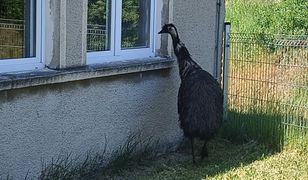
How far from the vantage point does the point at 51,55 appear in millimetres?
5977

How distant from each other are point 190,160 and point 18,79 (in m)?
3.01

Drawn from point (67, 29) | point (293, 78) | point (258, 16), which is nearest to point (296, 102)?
point (293, 78)

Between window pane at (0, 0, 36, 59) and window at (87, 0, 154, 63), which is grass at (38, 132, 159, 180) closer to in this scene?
window at (87, 0, 154, 63)

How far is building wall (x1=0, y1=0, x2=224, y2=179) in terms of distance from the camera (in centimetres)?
563

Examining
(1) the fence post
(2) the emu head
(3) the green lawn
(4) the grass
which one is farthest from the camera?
(1) the fence post

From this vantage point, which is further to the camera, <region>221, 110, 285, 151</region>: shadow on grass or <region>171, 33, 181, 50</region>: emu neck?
<region>221, 110, 285, 151</region>: shadow on grass

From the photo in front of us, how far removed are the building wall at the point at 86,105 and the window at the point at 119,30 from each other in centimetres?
20

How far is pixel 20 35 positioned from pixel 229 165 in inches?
121

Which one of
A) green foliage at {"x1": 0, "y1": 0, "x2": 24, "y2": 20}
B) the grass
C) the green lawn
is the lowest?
the green lawn

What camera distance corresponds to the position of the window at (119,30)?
22.0 ft

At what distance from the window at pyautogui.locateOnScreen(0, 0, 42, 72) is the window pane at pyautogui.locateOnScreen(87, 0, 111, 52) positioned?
0.86 metres

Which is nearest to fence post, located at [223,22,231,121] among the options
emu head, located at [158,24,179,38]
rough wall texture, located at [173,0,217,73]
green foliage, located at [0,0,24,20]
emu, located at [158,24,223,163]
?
rough wall texture, located at [173,0,217,73]

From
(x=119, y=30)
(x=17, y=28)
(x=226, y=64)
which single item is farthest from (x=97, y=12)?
(x=226, y=64)

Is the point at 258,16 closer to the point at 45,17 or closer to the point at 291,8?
the point at 291,8
